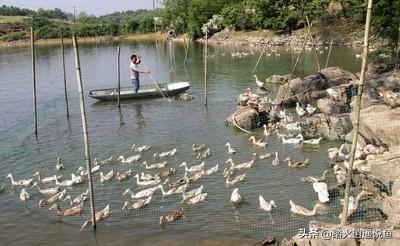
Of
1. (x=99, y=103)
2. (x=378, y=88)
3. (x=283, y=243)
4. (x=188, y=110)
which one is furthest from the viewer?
(x=99, y=103)

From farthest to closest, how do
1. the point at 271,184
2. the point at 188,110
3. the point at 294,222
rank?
the point at 188,110 → the point at 271,184 → the point at 294,222

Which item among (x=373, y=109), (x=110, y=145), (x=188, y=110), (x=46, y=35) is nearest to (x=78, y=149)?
(x=110, y=145)

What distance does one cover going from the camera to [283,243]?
38.4 feet

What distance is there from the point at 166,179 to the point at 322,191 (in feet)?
18.6

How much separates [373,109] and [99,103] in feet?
65.6

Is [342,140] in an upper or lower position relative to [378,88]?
lower

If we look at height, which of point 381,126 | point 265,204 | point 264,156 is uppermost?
point 381,126

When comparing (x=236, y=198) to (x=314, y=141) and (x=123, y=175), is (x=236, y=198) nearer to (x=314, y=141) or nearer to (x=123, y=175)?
(x=123, y=175)

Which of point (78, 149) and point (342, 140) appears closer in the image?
point (342, 140)

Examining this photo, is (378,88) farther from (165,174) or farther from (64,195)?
(64,195)

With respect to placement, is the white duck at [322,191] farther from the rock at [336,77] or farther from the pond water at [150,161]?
the rock at [336,77]

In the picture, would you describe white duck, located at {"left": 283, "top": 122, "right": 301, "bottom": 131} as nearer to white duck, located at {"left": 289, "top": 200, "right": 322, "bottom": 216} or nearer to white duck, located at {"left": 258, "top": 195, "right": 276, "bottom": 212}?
white duck, located at {"left": 258, "top": 195, "right": 276, "bottom": 212}

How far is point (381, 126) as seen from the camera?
677 inches

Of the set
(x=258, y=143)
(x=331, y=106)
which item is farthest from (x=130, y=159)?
(x=331, y=106)
